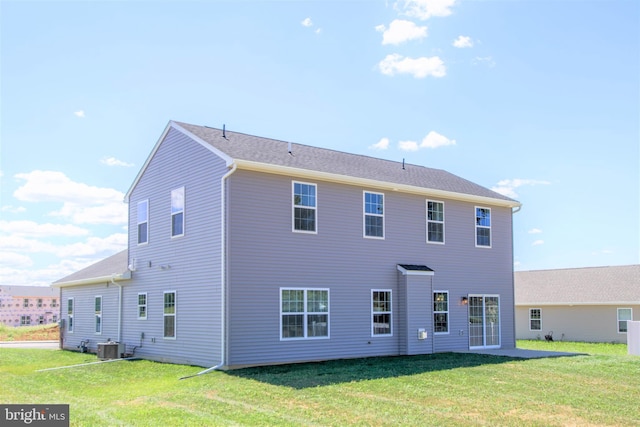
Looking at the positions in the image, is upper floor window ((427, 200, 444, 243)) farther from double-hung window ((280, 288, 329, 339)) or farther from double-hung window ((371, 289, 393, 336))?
double-hung window ((280, 288, 329, 339))

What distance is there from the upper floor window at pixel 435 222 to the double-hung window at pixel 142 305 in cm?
912

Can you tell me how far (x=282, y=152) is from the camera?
60.6 feet

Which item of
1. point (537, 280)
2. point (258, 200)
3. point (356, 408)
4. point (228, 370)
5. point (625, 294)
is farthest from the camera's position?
point (537, 280)

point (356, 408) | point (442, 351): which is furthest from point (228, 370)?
point (442, 351)

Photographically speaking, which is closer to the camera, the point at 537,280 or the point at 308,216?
the point at 308,216

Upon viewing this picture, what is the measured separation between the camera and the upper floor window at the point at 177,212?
18.1 metres

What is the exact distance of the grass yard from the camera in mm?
10000

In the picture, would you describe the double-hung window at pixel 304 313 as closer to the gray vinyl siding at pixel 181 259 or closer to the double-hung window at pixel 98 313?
the gray vinyl siding at pixel 181 259

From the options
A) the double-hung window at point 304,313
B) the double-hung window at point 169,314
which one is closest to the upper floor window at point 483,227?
the double-hung window at point 304,313

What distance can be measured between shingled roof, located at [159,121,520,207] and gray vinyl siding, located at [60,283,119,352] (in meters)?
7.14

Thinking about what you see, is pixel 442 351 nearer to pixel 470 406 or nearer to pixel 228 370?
pixel 228 370

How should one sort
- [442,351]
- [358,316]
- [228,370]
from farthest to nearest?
[442,351] < [358,316] < [228,370]

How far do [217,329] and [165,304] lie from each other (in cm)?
325

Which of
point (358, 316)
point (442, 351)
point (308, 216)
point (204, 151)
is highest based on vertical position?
point (204, 151)
